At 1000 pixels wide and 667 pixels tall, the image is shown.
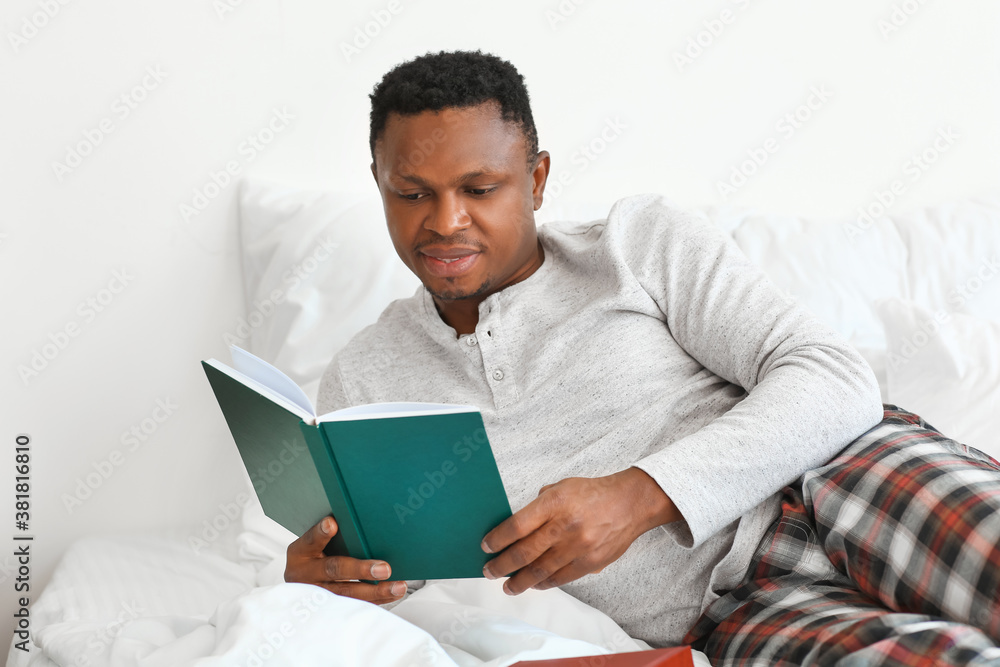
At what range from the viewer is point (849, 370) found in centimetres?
95

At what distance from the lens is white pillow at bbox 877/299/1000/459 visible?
3.94ft

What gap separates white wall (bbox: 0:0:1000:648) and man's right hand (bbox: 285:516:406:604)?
76 cm

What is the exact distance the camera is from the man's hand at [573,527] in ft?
2.63

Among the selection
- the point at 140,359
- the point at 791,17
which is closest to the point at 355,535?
the point at 140,359

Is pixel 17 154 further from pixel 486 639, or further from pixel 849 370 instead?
pixel 849 370

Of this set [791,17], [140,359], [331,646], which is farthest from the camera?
[791,17]

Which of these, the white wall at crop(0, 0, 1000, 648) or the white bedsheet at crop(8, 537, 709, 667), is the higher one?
the white wall at crop(0, 0, 1000, 648)

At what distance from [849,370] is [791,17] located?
1.04 m
